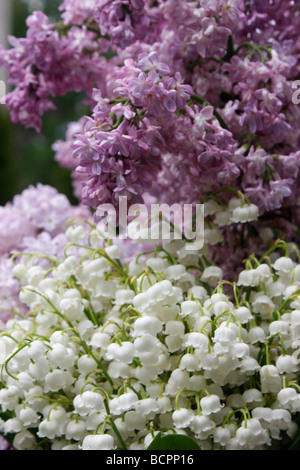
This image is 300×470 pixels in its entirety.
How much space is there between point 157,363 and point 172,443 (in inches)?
2.8

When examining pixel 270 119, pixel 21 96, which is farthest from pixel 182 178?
pixel 21 96

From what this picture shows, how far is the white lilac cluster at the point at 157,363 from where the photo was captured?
1.81ft

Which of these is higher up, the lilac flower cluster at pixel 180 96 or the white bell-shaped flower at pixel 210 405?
the lilac flower cluster at pixel 180 96

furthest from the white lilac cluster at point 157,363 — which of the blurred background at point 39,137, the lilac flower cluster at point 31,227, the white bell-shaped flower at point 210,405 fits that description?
the blurred background at point 39,137

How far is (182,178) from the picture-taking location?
75 cm

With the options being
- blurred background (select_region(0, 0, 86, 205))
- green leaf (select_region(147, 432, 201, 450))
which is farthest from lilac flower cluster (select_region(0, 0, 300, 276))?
blurred background (select_region(0, 0, 86, 205))

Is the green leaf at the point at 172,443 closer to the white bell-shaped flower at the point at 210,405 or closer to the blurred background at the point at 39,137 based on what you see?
the white bell-shaped flower at the point at 210,405

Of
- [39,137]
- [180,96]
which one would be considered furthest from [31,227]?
[39,137]

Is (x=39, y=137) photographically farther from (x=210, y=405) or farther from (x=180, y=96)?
(x=210, y=405)

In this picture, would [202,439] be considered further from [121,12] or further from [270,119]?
[121,12]

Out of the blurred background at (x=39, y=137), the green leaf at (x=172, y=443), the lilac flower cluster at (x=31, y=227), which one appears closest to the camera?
the green leaf at (x=172, y=443)

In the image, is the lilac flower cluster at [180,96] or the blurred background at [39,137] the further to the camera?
the blurred background at [39,137]

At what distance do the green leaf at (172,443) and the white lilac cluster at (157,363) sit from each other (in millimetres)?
18

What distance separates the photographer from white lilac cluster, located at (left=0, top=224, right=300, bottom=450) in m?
0.55
